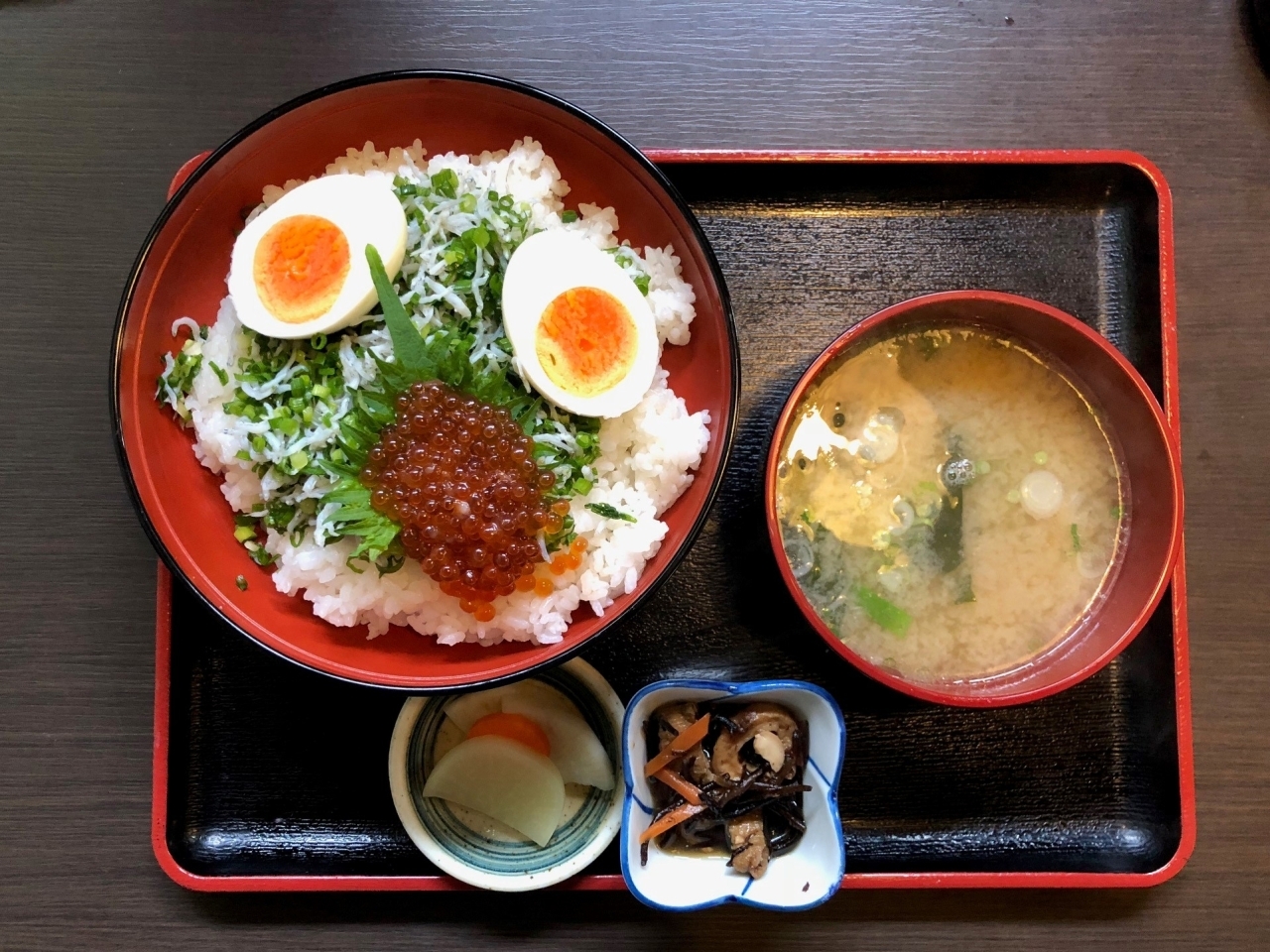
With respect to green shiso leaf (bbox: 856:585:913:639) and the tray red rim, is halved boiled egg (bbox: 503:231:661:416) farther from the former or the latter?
green shiso leaf (bbox: 856:585:913:639)

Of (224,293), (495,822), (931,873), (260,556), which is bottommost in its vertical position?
(931,873)

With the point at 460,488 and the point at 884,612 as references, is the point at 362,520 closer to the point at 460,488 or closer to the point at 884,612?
the point at 460,488

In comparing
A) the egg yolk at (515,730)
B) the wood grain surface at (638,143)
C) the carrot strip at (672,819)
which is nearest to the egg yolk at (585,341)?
the wood grain surface at (638,143)

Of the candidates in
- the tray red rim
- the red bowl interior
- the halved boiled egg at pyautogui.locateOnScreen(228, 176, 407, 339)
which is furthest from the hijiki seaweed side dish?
the halved boiled egg at pyautogui.locateOnScreen(228, 176, 407, 339)

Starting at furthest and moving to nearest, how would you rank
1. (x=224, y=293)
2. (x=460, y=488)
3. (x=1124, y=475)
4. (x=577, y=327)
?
1. (x=1124, y=475)
2. (x=224, y=293)
3. (x=577, y=327)
4. (x=460, y=488)

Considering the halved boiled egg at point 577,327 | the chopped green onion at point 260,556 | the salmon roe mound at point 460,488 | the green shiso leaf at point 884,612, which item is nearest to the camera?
the salmon roe mound at point 460,488

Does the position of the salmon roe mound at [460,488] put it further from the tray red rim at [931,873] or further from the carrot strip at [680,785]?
the tray red rim at [931,873]

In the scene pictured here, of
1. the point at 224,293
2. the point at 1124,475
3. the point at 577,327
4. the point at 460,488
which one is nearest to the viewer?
the point at 460,488

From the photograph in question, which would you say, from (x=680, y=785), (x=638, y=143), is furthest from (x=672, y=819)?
(x=638, y=143)
